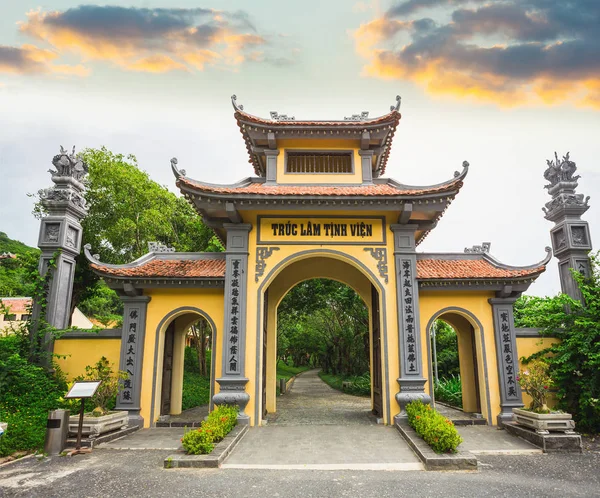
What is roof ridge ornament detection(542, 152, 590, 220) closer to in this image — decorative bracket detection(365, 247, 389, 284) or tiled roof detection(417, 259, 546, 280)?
tiled roof detection(417, 259, 546, 280)

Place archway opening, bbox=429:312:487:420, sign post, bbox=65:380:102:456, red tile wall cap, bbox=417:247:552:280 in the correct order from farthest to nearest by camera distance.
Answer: archway opening, bbox=429:312:487:420 < red tile wall cap, bbox=417:247:552:280 < sign post, bbox=65:380:102:456

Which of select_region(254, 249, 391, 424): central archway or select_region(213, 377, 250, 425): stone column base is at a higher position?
select_region(254, 249, 391, 424): central archway

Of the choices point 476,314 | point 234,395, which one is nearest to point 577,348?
point 476,314

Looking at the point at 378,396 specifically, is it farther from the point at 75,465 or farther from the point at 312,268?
the point at 75,465

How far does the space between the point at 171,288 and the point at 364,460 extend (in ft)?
18.5

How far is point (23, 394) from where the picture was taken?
8.14 metres

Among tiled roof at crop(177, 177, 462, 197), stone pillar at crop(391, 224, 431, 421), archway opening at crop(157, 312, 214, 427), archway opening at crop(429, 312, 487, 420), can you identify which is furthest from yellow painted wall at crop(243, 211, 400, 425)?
archway opening at crop(429, 312, 487, 420)

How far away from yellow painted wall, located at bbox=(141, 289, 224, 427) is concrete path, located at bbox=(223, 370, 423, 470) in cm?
212

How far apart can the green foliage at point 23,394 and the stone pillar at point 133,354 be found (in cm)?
132

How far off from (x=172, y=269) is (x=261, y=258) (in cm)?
224

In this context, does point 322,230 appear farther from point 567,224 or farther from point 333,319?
point 333,319

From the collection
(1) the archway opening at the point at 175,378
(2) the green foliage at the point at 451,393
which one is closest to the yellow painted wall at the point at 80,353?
(1) the archway opening at the point at 175,378

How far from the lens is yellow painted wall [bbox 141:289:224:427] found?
8.98 m

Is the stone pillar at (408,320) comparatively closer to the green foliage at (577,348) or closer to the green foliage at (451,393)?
the green foliage at (577,348)
